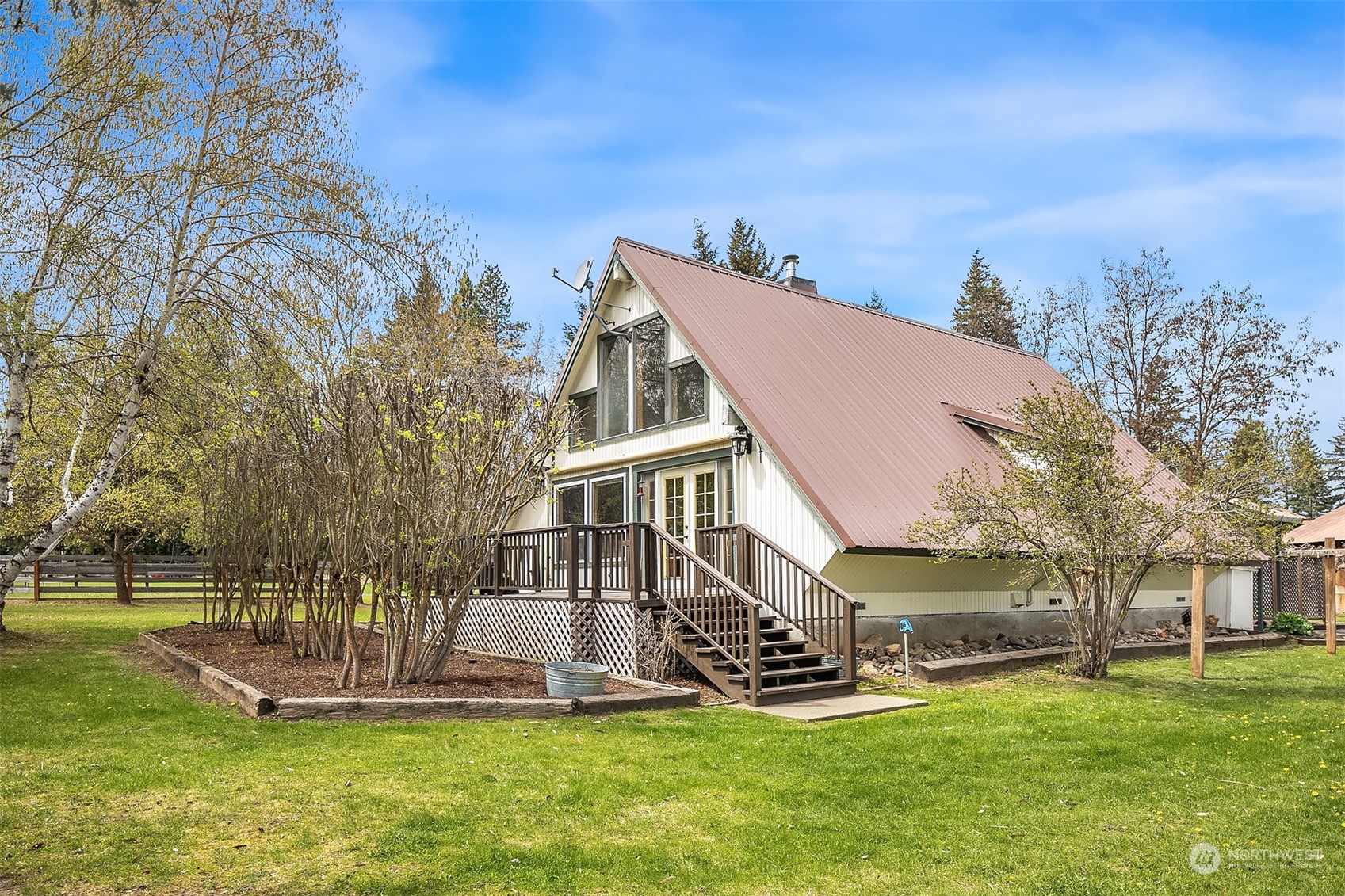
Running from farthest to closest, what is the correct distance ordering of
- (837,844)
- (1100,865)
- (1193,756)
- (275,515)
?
(275,515) < (1193,756) < (837,844) < (1100,865)

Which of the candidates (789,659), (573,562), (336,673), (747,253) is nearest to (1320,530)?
(789,659)

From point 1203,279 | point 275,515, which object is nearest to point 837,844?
point 275,515

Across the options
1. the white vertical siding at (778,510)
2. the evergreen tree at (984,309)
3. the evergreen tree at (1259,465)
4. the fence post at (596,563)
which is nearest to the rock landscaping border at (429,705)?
the fence post at (596,563)

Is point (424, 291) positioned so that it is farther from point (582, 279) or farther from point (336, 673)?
point (336, 673)

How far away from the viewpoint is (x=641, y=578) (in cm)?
1212

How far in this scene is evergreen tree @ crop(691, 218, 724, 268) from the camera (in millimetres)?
45281

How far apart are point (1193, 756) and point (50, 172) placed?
1163 centimetres

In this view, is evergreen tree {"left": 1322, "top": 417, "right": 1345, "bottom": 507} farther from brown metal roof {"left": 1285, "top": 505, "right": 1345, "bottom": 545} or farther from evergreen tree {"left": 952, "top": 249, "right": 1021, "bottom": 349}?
brown metal roof {"left": 1285, "top": 505, "right": 1345, "bottom": 545}

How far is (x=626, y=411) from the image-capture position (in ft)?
56.0

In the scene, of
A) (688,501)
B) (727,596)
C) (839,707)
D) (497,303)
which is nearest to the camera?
(839,707)

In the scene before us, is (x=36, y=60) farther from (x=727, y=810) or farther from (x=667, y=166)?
(x=727, y=810)

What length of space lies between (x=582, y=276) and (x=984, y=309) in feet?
95.8

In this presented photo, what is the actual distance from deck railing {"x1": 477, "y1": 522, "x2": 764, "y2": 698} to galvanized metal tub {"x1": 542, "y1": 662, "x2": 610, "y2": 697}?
1.77 m

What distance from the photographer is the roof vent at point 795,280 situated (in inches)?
807
